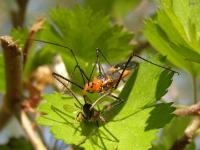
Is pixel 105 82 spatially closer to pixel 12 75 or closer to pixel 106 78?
pixel 106 78

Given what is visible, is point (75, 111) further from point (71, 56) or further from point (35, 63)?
point (35, 63)

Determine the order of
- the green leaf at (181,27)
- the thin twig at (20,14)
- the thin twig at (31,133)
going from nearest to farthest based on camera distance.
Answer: the green leaf at (181,27)
the thin twig at (31,133)
the thin twig at (20,14)

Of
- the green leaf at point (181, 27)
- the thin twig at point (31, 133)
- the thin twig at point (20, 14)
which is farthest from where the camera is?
the thin twig at point (20, 14)

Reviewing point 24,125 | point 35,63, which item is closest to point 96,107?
point 24,125

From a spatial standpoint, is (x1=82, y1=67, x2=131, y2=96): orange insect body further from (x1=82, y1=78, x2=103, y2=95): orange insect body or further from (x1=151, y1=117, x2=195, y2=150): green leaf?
(x1=151, y1=117, x2=195, y2=150): green leaf

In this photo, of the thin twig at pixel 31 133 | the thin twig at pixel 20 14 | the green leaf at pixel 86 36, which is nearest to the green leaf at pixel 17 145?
the thin twig at pixel 31 133

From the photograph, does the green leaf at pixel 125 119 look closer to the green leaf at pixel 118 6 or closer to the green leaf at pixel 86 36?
the green leaf at pixel 86 36

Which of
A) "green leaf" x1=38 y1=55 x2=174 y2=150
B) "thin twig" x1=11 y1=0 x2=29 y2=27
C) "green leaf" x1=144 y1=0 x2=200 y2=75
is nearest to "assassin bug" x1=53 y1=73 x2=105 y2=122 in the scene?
"green leaf" x1=38 y1=55 x2=174 y2=150

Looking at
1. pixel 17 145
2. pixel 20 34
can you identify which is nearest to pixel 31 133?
pixel 17 145
